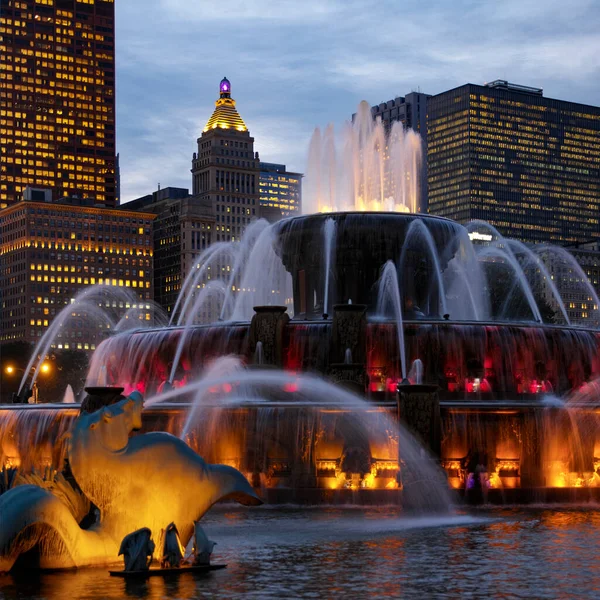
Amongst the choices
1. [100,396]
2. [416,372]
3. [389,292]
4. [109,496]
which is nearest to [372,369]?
[416,372]

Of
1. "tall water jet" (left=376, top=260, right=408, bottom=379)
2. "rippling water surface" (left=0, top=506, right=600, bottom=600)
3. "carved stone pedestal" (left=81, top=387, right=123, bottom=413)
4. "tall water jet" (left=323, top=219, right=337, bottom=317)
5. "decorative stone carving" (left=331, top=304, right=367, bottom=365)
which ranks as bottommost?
"rippling water surface" (left=0, top=506, right=600, bottom=600)

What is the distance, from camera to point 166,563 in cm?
2039

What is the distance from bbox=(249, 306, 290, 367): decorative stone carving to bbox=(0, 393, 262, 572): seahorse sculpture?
18.1m

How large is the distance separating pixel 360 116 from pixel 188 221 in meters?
140

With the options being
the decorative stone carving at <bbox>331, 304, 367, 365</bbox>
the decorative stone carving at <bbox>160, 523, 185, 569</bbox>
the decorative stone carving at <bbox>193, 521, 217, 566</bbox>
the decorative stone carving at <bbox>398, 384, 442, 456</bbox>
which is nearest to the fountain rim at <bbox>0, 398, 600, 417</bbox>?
the decorative stone carving at <bbox>398, 384, 442, 456</bbox>

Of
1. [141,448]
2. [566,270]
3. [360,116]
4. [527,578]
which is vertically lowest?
[527,578]

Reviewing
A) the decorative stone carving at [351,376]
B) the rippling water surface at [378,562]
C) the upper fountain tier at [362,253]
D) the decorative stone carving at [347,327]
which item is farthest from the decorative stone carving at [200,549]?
the upper fountain tier at [362,253]

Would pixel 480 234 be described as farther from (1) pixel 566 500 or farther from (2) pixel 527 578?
(2) pixel 527 578

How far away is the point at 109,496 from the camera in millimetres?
20578

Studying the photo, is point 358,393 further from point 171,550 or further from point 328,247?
point 171,550

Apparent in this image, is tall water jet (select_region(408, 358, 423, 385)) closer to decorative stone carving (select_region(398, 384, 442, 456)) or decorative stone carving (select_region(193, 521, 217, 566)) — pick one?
decorative stone carving (select_region(398, 384, 442, 456))

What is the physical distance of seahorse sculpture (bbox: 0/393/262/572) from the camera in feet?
66.6

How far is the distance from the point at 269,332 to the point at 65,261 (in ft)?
504

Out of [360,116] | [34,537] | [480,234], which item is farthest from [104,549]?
[480,234]
